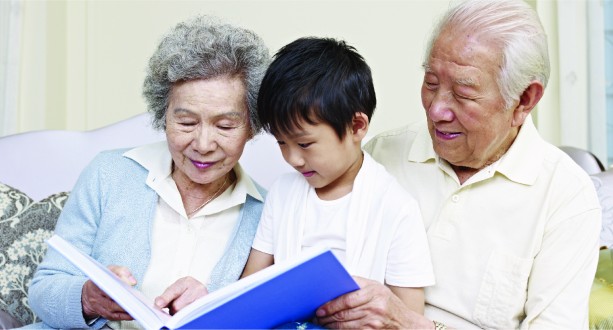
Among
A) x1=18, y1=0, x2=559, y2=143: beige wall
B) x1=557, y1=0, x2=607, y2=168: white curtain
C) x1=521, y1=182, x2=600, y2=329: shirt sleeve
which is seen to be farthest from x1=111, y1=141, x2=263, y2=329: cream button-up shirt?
x1=557, y1=0, x2=607, y2=168: white curtain

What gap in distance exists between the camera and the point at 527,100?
1.79m

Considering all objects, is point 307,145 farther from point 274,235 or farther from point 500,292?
point 500,292

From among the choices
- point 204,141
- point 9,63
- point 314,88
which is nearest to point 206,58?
point 204,141

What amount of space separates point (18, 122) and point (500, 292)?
8.41ft

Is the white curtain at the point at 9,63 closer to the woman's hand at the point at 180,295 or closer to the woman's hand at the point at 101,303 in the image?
the woman's hand at the point at 101,303

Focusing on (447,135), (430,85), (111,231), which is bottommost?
(111,231)

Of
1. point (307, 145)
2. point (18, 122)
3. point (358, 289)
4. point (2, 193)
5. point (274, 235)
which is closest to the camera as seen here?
point (358, 289)

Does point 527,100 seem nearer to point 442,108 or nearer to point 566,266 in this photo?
point 442,108

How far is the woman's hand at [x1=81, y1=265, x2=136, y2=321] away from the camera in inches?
68.0

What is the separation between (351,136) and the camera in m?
1.78

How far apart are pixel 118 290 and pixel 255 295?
0.29 meters

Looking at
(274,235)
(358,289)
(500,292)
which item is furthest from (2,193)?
(500,292)

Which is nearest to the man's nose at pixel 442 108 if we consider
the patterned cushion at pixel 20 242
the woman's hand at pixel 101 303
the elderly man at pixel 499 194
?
the elderly man at pixel 499 194

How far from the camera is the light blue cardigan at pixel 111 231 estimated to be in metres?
1.94
